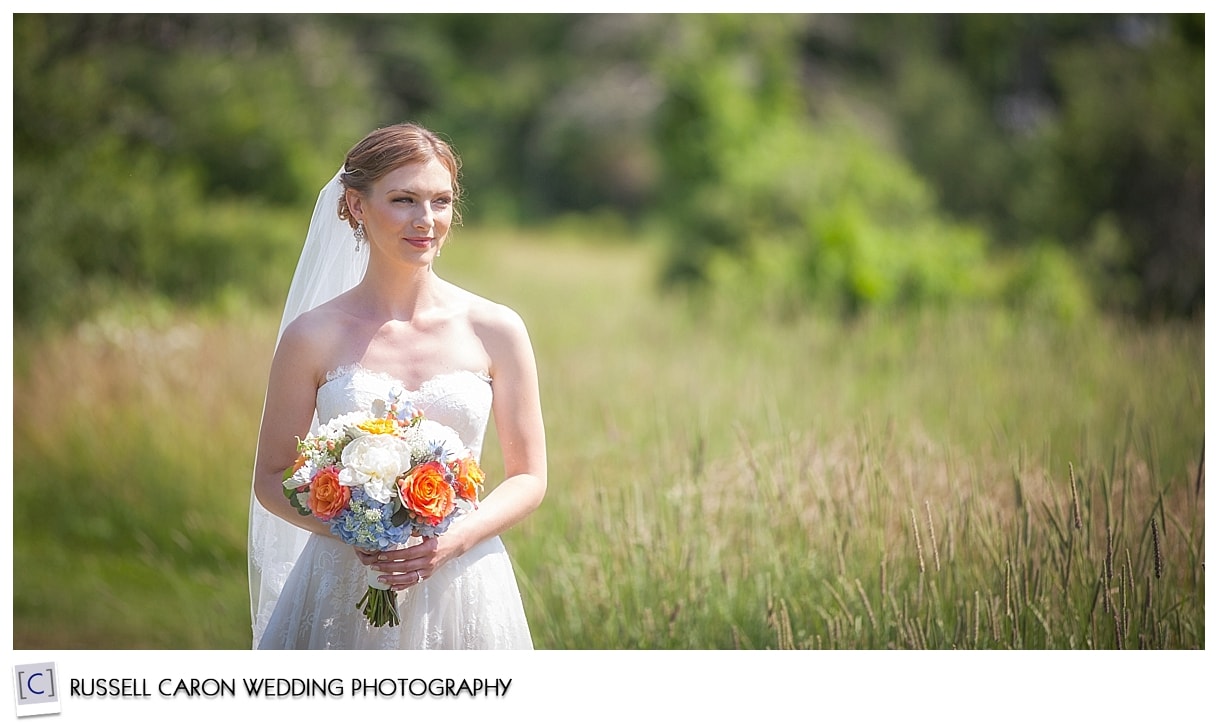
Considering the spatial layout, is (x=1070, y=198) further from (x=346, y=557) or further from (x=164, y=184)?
(x=346, y=557)

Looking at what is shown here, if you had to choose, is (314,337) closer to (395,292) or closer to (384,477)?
(395,292)

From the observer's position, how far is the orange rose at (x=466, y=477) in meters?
2.21

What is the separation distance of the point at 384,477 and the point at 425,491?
0.27ft

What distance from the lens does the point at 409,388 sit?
7.94 feet

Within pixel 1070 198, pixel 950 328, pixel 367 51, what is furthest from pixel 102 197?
pixel 367 51

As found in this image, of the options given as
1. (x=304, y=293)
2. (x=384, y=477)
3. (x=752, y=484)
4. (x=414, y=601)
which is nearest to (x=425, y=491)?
(x=384, y=477)

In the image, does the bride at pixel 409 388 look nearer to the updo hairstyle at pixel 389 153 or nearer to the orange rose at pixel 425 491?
the updo hairstyle at pixel 389 153

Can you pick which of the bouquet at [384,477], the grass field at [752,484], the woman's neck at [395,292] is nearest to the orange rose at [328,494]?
the bouquet at [384,477]

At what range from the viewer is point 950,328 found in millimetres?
6070

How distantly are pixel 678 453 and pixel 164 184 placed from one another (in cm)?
668

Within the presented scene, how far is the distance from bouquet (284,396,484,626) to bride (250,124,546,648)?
12 centimetres

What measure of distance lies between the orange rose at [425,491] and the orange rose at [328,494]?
0.36 ft
